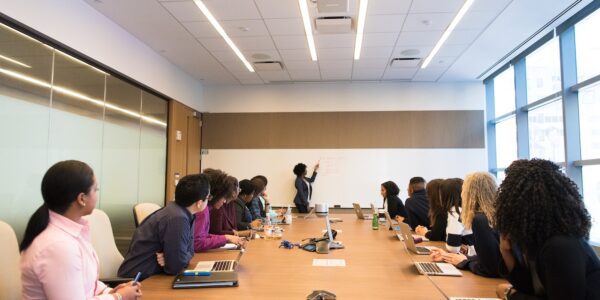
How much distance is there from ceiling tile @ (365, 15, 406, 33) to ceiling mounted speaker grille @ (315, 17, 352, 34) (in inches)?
9.7

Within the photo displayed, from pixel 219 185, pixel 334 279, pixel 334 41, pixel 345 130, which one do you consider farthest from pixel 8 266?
pixel 345 130

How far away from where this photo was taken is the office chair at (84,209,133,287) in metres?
2.53

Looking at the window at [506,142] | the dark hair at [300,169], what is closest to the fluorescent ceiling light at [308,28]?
the dark hair at [300,169]

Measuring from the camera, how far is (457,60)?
6199 millimetres

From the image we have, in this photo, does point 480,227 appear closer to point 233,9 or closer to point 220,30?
point 233,9

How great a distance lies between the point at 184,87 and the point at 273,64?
1815 millimetres

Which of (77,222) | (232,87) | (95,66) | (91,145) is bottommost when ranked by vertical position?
(77,222)

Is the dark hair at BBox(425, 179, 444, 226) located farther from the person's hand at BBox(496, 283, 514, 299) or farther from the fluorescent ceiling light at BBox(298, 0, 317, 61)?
the fluorescent ceiling light at BBox(298, 0, 317, 61)

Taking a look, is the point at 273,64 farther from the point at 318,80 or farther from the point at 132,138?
the point at 132,138

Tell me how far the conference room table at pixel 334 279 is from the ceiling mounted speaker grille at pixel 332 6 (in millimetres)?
2667

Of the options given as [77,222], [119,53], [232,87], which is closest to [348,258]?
[77,222]

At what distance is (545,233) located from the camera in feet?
4.65

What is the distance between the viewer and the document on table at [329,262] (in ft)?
8.04

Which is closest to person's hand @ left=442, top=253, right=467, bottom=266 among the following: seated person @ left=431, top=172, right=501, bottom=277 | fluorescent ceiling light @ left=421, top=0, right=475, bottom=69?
seated person @ left=431, top=172, right=501, bottom=277
